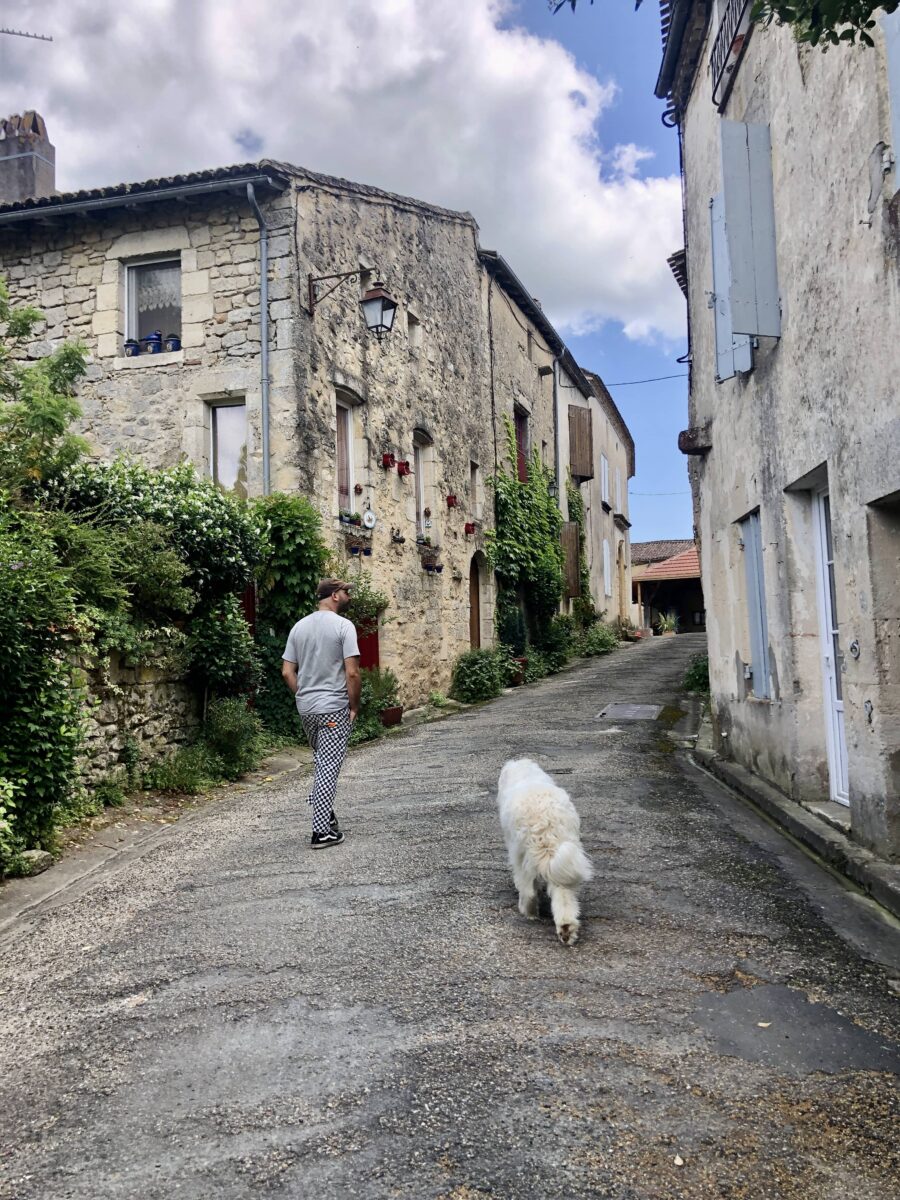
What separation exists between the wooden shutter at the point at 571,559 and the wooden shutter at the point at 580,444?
150 centimetres

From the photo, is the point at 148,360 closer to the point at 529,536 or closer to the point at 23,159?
the point at 23,159

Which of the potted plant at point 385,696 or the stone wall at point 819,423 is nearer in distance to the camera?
the stone wall at point 819,423

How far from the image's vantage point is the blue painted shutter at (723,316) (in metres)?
6.81

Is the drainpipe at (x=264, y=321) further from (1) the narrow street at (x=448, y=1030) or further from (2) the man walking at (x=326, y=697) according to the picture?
(1) the narrow street at (x=448, y=1030)

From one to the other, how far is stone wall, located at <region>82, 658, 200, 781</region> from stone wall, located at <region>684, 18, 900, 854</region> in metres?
4.81

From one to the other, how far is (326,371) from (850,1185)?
10895 millimetres

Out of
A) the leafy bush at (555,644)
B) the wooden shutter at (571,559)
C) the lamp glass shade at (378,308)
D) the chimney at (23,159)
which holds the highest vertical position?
the chimney at (23,159)

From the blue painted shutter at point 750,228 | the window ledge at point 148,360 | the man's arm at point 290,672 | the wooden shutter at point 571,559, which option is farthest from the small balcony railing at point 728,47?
the wooden shutter at point 571,559

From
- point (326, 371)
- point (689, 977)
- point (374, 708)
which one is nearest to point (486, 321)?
point (326, 371)

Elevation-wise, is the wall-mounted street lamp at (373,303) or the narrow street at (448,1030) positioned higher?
the wall-mounted street lamp at (373,303)

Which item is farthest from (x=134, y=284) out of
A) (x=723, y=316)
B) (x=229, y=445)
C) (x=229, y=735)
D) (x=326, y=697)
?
(x=326, y=697)

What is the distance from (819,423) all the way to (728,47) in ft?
12.0

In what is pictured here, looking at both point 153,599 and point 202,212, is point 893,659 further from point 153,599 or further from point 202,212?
point 202,212

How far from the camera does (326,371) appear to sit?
11922 millimetres
